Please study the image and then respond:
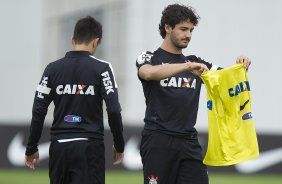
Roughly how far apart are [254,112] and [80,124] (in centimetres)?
2135

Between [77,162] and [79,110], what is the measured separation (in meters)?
0.47

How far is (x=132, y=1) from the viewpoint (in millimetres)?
31047

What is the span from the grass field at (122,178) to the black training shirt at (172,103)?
7.34 metres

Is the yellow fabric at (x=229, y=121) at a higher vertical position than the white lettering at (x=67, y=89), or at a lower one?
lower

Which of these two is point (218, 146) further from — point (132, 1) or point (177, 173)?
point (132, 1)

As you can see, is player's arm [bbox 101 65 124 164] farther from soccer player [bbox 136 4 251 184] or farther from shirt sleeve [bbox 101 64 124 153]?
soccer player [bbox 136 4 251 184]

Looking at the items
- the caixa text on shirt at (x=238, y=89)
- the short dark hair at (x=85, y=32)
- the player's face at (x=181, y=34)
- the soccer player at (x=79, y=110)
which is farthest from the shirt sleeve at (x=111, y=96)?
the caixa text on shirt at (x=238, y=89)

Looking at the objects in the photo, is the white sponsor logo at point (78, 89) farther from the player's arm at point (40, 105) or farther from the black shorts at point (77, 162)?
the black shorts at point (77, 162)

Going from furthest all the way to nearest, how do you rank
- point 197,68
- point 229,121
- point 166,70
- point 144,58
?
point 229,121
point 144,58
point 166,70
point 197,68

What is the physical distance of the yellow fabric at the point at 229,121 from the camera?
27.9ft

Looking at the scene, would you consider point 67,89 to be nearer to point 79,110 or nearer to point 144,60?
point 79,110

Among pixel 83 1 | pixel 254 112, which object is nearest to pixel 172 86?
pixel 254 112

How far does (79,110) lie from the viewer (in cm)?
841

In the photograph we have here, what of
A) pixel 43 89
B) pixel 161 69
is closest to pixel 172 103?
pixel 161 69
